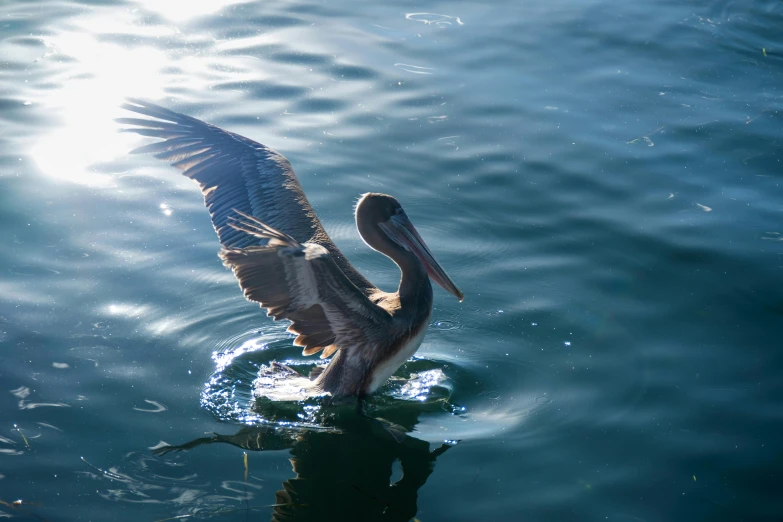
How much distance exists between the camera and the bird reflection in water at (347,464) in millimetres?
4199

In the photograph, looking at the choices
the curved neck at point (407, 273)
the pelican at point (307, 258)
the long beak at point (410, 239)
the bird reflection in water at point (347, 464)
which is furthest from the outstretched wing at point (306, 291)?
the long beak at point (410, 239)

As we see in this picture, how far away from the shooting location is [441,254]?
6.31m

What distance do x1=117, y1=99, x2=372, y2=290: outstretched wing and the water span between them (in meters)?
0.57

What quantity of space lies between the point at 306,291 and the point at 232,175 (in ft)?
5.43

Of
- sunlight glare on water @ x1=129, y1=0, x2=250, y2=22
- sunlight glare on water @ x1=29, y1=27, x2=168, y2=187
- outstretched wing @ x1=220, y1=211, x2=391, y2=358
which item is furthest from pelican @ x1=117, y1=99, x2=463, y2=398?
sunlight glare on water @ x1=129, y1=0, x2=250, y2=22

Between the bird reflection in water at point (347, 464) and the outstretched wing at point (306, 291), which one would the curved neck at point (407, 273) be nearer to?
the outstretched wing at point (306, 291)

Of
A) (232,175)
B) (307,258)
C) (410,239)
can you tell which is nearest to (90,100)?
(232,175)

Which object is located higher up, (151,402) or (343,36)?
(343,36)

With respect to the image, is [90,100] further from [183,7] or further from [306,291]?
[306,291]

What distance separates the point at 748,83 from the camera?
8.39 metres

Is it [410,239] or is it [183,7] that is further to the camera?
[183,7]

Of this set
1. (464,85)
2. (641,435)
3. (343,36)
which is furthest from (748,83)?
(641,435)

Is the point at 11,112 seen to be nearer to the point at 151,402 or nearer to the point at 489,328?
the point at 151,402

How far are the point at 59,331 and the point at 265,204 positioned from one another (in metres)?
1.45
